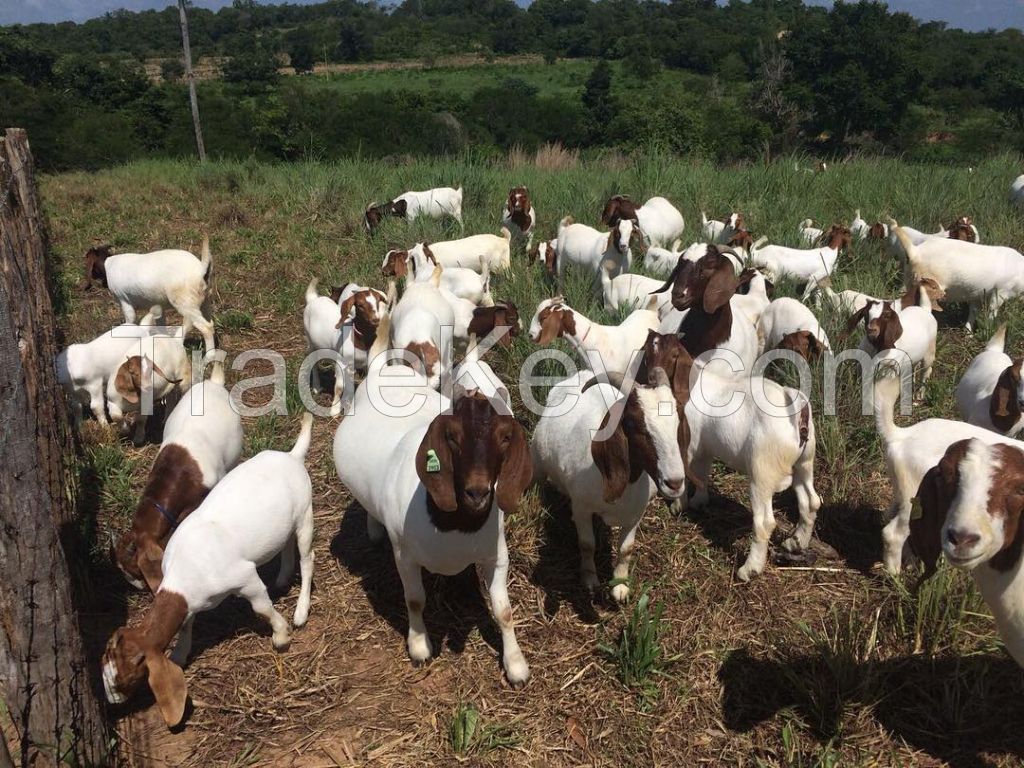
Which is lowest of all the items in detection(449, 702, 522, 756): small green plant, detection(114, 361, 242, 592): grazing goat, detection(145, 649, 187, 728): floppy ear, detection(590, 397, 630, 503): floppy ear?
detection(449, 702, 522, 756): small green plant

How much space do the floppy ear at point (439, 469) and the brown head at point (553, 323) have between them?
3015 millimetres

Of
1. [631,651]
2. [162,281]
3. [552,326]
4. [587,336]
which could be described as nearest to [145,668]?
[631,651]

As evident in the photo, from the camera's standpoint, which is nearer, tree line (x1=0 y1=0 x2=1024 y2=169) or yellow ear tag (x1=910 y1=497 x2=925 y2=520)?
yellow ear tag (x1=910 y1=497 x2=925 y2=520)

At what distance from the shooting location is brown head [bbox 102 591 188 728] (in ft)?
10.0

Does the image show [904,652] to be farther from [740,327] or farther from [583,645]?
[740,327]

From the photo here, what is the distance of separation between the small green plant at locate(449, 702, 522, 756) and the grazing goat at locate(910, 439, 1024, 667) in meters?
1.96

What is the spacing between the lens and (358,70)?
79.9 meters

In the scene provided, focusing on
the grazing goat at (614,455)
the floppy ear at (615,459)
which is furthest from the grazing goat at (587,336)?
the floppy ear at (615,459)

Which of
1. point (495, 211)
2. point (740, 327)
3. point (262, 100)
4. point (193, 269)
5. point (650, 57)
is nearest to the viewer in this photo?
point (740, 327)

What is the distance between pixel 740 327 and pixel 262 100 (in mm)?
51297

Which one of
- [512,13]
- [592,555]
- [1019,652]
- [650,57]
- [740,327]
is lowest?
[592,555]

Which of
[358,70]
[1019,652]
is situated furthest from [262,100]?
[1019,652]

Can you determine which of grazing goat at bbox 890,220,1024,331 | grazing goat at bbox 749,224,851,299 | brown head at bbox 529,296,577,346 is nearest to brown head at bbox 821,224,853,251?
grazing goat at bbox 749,224,851,299

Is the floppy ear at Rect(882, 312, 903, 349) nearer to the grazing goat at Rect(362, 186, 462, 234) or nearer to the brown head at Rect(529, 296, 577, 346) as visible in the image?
the brown head at Rect(529, 296, 577, 346)
